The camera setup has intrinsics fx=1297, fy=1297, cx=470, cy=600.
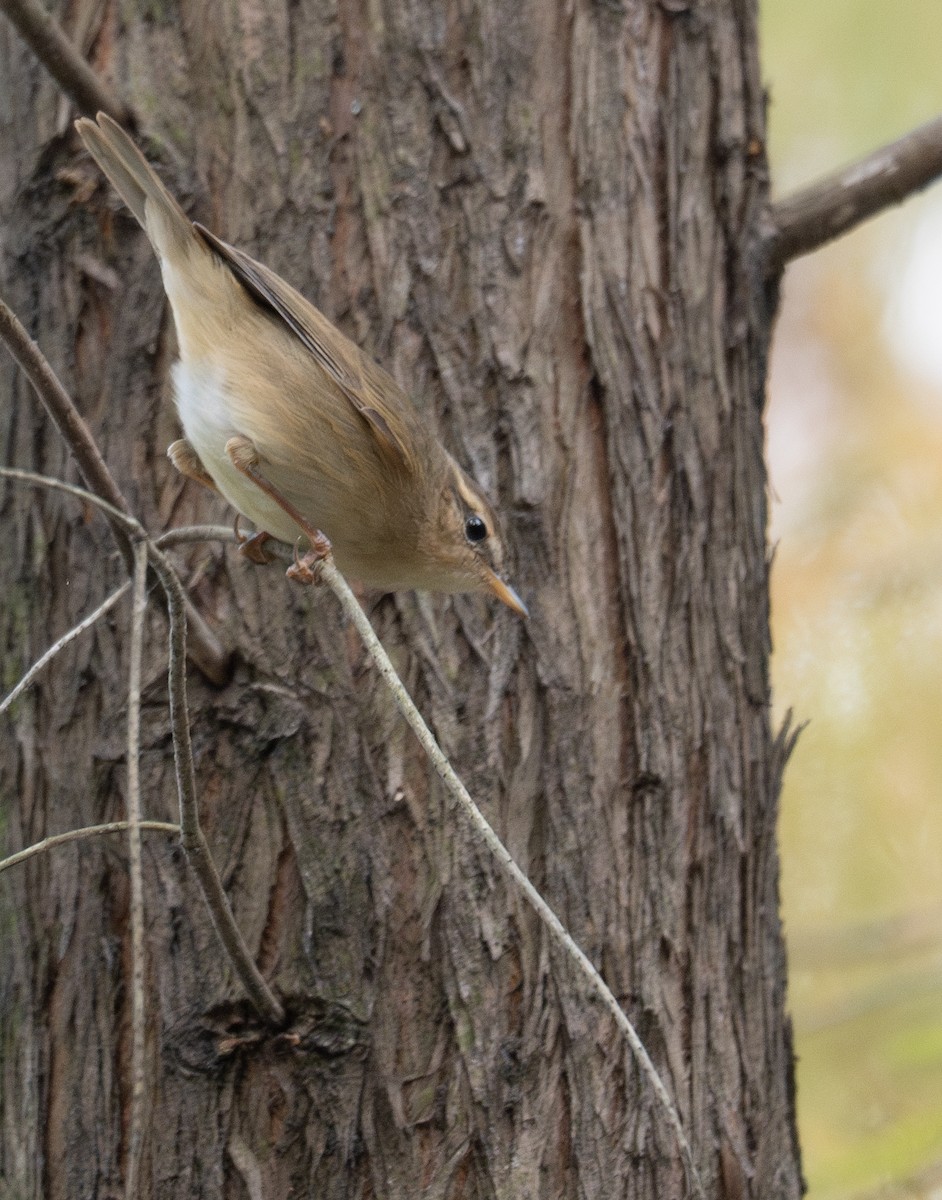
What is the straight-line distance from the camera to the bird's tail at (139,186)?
3059 mm

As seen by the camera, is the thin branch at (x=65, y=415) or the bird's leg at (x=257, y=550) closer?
the thin branch at (x=65, y=415)

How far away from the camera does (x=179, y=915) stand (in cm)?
290

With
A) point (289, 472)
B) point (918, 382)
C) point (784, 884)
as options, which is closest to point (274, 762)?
point (289, 472)

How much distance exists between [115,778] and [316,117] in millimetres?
1743

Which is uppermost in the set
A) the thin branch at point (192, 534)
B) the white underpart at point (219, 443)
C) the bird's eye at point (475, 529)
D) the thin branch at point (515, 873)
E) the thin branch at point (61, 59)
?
the thin branch at point (61, 59)

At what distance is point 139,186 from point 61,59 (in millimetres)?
335

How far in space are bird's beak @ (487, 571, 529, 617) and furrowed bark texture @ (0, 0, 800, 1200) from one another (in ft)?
0.21

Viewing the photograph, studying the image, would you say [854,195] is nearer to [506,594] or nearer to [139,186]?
[506,594]

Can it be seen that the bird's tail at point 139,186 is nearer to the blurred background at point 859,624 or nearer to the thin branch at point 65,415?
the thin branch at point 65,415

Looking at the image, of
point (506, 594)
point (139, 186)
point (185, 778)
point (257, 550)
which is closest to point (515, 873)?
point (185, 778)

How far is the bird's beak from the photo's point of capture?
3117 millimetres

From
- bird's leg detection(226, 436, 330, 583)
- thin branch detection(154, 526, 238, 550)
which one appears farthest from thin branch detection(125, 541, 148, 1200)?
bird's leg detection(226, 436, 330, 583)

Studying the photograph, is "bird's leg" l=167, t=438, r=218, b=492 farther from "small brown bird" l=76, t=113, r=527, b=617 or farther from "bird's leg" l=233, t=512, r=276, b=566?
"bird's leg" l=233, t=512, r=276, b=566

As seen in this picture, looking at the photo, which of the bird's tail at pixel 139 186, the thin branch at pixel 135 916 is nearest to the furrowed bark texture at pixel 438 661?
the bird's tail at pixel 139 186
